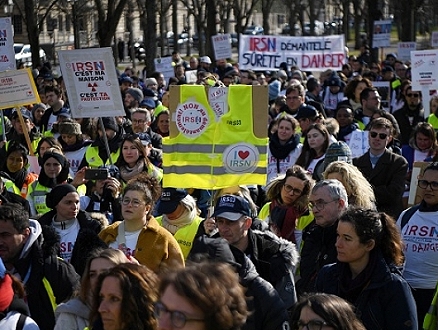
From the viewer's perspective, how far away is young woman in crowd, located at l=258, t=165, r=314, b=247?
292 inches

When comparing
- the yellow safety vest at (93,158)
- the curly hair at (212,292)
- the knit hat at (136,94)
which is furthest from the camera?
the knit hat at (136,94)

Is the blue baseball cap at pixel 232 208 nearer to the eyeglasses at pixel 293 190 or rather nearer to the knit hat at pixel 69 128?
the eyeglasses at pixel 293 190

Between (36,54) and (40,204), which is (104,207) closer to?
(40,204)

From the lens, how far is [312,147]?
991 cm

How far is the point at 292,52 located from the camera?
859 inches

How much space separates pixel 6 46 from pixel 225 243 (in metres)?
11.5

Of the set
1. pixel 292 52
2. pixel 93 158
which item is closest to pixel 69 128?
pixel 93 158

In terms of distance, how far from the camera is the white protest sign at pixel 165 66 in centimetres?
2639

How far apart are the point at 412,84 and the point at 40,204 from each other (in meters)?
8.24

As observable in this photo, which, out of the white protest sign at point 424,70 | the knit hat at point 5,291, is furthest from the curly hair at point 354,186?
the white protest sign at point 424,70

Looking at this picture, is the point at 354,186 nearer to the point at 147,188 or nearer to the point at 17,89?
the point at 147,188

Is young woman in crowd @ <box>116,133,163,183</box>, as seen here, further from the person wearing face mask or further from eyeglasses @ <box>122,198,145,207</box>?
eyeglasses @ <box>122,198,145,207</box>

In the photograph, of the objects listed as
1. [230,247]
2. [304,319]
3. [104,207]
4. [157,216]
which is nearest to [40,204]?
[104,207]

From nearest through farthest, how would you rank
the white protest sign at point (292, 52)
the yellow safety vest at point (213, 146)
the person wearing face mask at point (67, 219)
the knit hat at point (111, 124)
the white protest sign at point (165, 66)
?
the person wearing face mask at point (67, 219) → the yellow safety vest at point (213, 146) → the knit hat at point (111, 124) → the white protest sign at point (292, 52) → the white protest sign at point (165, 66)
